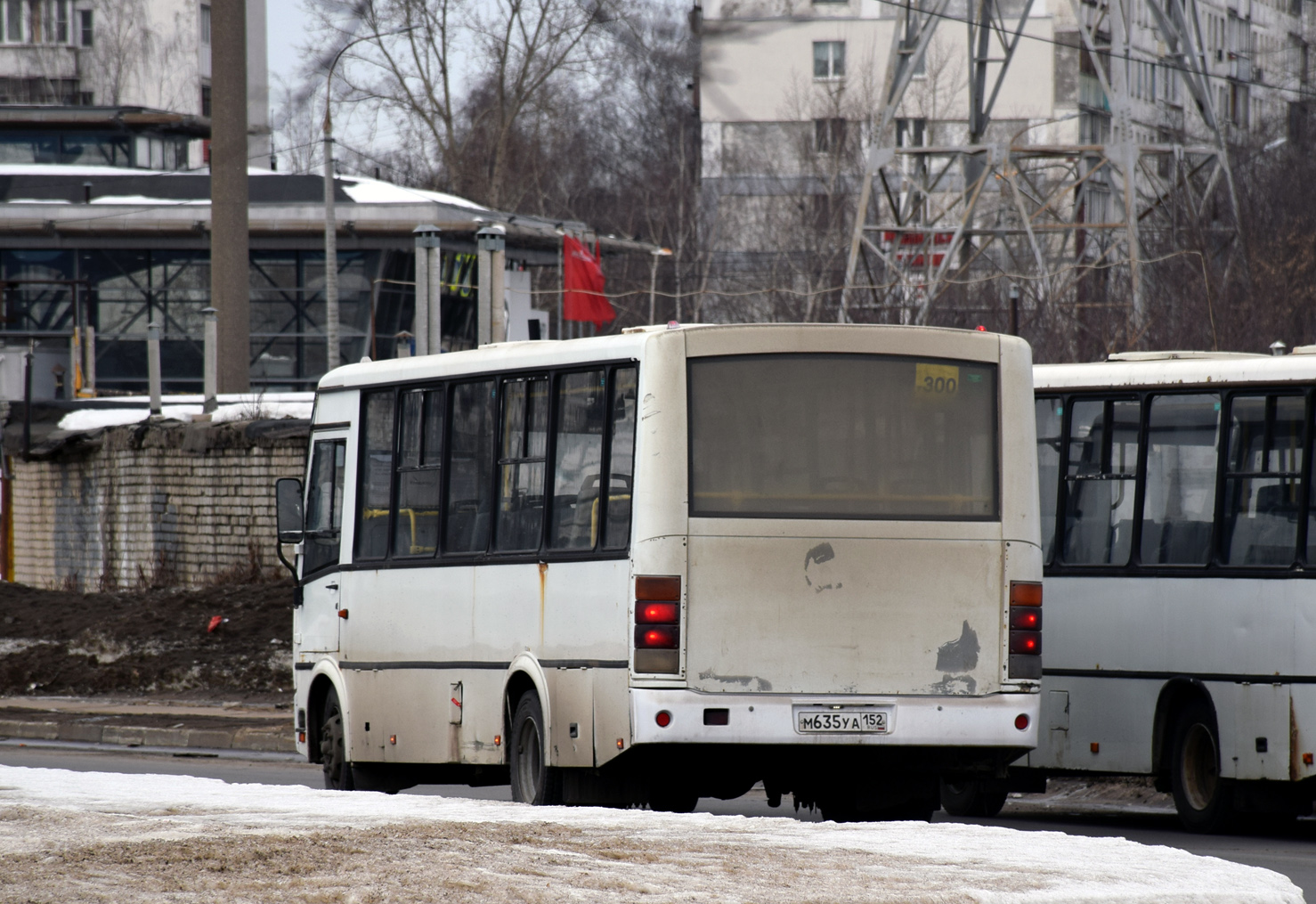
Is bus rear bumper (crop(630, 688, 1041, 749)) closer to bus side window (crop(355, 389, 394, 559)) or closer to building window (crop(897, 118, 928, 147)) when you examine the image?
bus side window (crop(355, 389, 394, 559))

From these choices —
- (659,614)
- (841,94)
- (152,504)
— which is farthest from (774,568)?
(841,94)

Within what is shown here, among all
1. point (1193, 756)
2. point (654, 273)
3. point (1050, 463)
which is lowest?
point (1193, 756)

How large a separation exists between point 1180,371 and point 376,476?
4.77 m

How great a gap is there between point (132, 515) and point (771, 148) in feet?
173

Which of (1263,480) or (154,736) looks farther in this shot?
(154,736)

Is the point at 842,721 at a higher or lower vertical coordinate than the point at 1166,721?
higher

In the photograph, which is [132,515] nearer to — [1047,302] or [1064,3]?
[1047,302]

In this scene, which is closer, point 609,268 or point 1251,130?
point 1251,130

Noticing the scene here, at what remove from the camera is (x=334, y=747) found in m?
14.0

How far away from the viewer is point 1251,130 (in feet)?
178

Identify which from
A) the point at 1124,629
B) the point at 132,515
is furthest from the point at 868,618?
the point at 132,515

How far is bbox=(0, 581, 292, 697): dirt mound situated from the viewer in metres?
24.7

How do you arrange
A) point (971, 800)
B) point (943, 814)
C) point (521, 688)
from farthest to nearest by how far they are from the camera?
1. point (943, 814)
2. point (971, 800)
3. point (521, 688)

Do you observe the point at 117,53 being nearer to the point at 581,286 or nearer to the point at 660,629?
the point at 581,286
